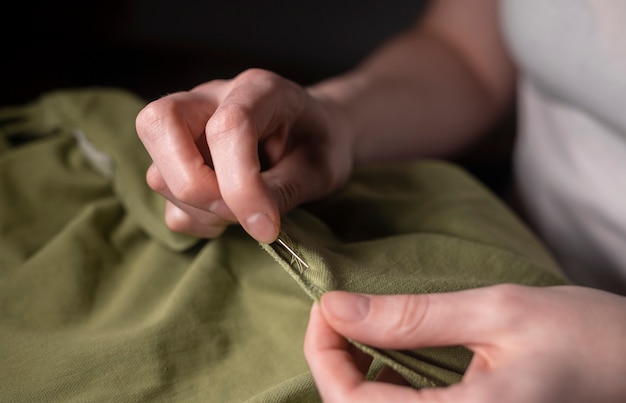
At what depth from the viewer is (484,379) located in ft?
1.00

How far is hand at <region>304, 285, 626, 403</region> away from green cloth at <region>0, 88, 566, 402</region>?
0.02m

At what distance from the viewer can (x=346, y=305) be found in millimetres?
323

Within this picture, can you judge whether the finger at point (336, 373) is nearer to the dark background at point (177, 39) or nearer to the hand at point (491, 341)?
the hand at point (491, 341)

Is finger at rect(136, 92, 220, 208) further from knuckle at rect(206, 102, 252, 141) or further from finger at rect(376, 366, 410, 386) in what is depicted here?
finger at rect(376, 366, 410, 386)

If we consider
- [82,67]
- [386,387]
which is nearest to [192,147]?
[386,387]

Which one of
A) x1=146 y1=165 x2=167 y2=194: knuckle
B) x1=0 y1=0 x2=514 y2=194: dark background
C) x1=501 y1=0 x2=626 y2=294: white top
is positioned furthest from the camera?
x1=0 y1=0 x2=514 y2=194: dark background

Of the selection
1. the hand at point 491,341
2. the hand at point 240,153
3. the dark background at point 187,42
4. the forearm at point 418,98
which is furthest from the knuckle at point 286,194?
the dark background at point 187,42

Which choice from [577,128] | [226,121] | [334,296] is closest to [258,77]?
[226,121]

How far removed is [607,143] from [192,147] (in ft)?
1.14

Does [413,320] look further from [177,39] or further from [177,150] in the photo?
[177,39]

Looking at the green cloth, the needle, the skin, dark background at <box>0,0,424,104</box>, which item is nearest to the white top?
the green cloth

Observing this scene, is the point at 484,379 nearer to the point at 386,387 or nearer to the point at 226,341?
the point at 386,387

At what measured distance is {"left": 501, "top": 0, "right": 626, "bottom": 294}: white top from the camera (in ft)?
1.73

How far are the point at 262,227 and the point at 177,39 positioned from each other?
2.95 feet
